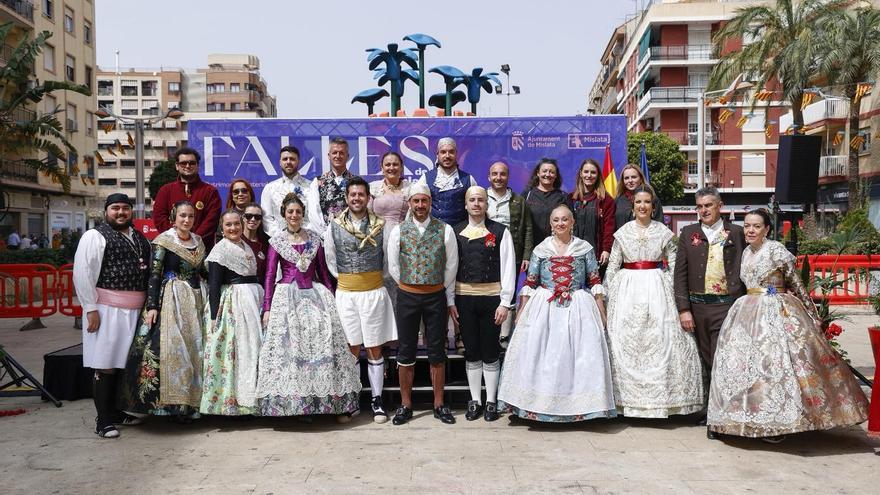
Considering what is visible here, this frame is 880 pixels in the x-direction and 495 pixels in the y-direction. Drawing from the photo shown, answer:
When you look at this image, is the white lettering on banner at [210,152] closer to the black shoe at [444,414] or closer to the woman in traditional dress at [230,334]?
the woman in traditional dress at [230,334]

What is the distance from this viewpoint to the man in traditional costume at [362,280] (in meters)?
5.45

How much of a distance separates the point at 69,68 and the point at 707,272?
116 feet

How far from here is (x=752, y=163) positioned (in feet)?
123

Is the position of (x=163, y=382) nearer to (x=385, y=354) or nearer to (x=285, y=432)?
(x=285, y=432)

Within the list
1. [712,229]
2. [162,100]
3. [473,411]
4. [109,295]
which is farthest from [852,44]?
[162,100]

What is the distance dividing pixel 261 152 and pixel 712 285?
4.98 metres

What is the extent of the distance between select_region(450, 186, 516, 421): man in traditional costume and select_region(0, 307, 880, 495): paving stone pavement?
384 millimetres

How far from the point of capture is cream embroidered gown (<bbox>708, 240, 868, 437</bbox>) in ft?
15.2

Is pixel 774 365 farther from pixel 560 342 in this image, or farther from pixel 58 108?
pixel 58 108

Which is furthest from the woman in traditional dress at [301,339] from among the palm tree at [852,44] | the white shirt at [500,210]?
the palm tree at [852,44]

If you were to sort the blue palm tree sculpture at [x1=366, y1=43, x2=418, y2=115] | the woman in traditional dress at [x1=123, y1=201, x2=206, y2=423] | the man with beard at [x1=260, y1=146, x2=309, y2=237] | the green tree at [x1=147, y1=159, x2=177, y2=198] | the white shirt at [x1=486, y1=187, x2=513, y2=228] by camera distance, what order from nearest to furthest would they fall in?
the woman in traditional dress at [x1=123, y1=201, x2=206, y2=423], the white shirt at [x1=486, y1=187, x2=513, y2=228], the man with beard at [x1=260, y1=146, x2=309, y2=237], the blue palm tree sculpture at [x1=366, y1=43, x2=418, y2=115], the green tree at [x1=147, y1=159, x2=177, y2=198]

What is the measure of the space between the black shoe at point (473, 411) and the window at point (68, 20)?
34.8 metres

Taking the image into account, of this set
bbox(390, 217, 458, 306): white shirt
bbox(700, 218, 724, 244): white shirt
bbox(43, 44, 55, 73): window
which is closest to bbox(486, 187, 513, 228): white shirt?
bbox(390, 217, 458, 306): white shirt

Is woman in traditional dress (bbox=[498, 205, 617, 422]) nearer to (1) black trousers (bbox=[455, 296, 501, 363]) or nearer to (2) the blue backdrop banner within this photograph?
(1) black trousers (bbox=[455, 296, 501, 363])
